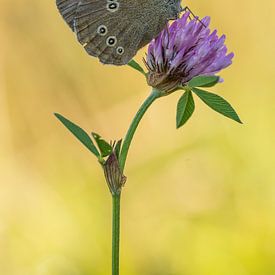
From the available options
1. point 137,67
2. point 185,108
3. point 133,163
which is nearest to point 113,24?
point 137,67

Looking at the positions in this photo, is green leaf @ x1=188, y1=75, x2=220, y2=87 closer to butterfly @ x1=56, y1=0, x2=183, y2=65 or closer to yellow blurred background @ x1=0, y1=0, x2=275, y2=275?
butterfly @ x1=56, y1=0, x2=183, y2=65

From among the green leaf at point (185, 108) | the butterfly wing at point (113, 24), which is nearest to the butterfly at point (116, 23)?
the butterfly wing at point (113, 24)

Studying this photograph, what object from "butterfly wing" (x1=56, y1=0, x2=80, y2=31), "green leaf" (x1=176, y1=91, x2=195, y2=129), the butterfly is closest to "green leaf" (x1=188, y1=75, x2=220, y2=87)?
"green leaf" (x1=176, y1=91, x2=195, y2=129)

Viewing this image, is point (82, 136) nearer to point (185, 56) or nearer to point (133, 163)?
point (185, 56)

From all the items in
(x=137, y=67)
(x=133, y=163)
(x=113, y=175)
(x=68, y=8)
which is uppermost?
(x=68, y=8)

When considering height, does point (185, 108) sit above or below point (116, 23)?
below

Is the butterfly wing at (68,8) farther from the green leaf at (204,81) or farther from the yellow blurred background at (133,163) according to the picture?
the yellow blurred background at (133,163)
